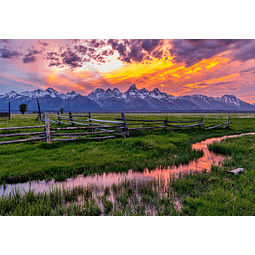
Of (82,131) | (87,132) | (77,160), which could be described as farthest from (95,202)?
(82,131)

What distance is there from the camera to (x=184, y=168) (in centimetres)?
677

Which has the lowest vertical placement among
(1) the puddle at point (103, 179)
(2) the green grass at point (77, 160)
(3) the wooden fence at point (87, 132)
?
(1) the puddle at point (103, 179)

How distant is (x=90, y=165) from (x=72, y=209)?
302 centimetres

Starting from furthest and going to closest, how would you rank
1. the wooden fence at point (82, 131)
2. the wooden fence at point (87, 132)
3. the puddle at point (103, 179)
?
1. the wooden fence at point (87, 132)
2. the wooden fence at point (82, 131)
3. the puddle at point (103, 179)

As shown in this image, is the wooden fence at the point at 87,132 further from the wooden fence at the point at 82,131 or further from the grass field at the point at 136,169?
the grass field at the point at 136,169

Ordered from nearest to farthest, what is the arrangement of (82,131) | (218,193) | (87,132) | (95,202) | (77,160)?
(95,202) < (218,193) < (77,160) < (87,132) < (82,131)

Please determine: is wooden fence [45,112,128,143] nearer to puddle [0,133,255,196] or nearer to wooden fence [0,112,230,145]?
wooden fence [0,112,230,145]

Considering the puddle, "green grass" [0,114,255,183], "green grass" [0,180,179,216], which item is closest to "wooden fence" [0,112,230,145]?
"green grass" [0,114,255,183]

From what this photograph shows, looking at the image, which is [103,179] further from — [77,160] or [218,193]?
[218,193]

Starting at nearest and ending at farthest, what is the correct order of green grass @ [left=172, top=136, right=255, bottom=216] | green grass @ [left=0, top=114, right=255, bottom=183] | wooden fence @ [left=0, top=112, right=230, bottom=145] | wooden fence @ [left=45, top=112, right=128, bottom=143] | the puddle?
green grass @ [left=172, top=136, right=255, bottom=216]
the puddle
green grass @ [left=0, top=114, right=255, bottom=183]
wooden fence @ [left=0, top=112, right=230, bottom=145]
wooden fence @ [left=45, top=112, right=128, bottom=143]

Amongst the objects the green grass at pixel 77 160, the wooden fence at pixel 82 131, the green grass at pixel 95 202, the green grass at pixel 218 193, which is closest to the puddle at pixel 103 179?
the green grass at pixel 77 160

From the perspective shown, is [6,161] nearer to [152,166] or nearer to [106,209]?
[106,209]

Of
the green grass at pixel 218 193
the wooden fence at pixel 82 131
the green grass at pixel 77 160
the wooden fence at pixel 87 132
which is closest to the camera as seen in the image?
the green grass at pixel 218 193

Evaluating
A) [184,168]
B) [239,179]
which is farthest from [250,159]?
[184,168]
